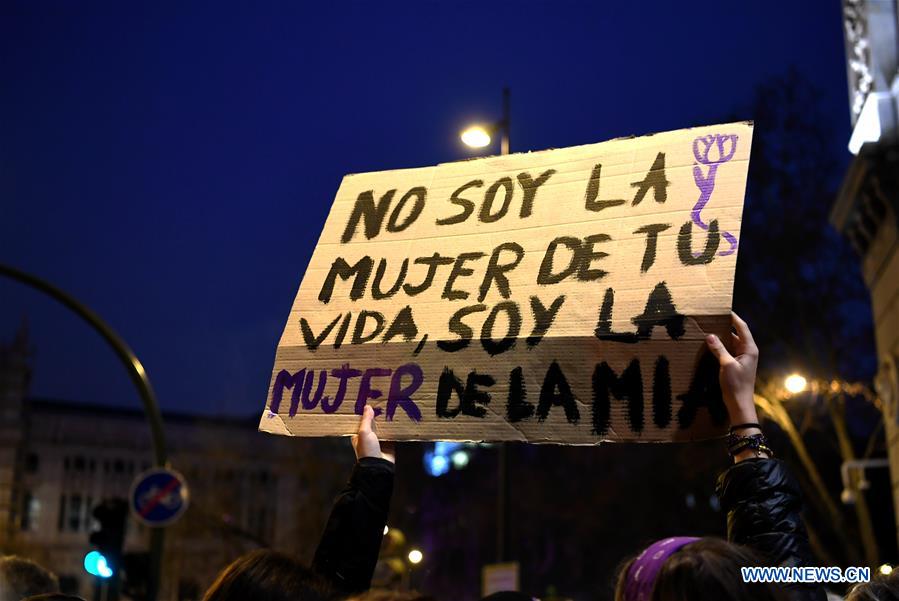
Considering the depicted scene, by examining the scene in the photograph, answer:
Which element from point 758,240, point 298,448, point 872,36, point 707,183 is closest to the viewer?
point 707,183

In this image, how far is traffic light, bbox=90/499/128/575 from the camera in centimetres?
1194

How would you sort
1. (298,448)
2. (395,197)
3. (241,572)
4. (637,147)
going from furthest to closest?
(298,448) < (395,197) < (637,147) < (241,572)

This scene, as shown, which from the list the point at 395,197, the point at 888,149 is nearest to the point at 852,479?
the point at 888,149

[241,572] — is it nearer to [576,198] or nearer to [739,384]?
[739,384]

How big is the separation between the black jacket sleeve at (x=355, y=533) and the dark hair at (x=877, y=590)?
1353 mm

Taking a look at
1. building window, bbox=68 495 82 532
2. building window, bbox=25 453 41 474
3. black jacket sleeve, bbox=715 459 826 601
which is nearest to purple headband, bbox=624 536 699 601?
black jacket sleeve, bbox=715 459 826 601

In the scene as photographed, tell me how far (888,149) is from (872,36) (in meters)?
1.85

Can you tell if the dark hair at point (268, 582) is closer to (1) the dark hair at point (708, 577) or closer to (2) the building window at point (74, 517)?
(1) the dark hair at point (708, 577)

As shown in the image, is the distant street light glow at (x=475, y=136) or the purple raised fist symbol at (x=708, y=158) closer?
the purple raised fist symbol at (x=708, y=158)

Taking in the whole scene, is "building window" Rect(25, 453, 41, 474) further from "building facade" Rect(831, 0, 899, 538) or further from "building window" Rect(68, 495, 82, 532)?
"building facade" Rect(831, 0, 899, 538)

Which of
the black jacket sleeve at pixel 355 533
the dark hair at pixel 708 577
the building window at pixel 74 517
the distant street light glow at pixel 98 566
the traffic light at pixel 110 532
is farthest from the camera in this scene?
the building window at pixel 74 517

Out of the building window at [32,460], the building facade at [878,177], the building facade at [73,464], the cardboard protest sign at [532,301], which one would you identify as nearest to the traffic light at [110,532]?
the cardboard protest sign at [532,301]

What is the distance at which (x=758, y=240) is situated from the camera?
876 inches

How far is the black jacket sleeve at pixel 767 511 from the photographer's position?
2604 mm
